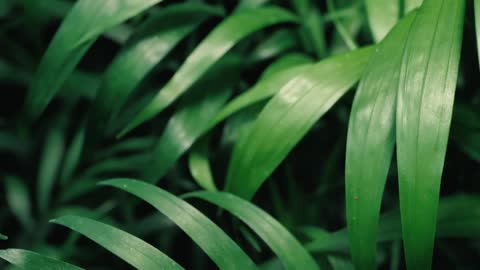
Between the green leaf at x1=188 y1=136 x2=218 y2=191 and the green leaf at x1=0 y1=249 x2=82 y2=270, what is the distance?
24 cm

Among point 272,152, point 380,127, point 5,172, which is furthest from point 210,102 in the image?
point 5,172

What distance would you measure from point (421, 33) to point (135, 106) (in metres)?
0.46

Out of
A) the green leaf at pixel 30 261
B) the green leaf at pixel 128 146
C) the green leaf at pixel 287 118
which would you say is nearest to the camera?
the green leaf at pixel 30 261

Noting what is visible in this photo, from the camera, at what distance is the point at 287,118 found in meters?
0.57

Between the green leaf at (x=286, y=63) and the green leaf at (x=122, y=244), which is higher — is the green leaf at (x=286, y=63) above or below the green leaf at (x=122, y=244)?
above

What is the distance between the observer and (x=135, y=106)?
2.73 ft

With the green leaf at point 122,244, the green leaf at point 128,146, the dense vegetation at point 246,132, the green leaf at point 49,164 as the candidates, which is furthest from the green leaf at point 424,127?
the green leaf at point 49,164

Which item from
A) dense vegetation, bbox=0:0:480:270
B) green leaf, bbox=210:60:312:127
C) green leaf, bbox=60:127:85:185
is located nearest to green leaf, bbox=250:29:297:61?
dense vegetation, bbox=0:0:480:270

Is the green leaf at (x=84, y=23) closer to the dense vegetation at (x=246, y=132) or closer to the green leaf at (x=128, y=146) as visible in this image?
the dense vegetation at (x=246, y=132)

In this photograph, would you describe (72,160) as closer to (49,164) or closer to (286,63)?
(49,164)

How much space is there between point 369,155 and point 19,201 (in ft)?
2.29

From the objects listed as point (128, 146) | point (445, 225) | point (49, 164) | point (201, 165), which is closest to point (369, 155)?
point (445, 225)

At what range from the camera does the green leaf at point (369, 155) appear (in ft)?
1.60

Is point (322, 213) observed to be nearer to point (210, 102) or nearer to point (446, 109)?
point (210, 102)
